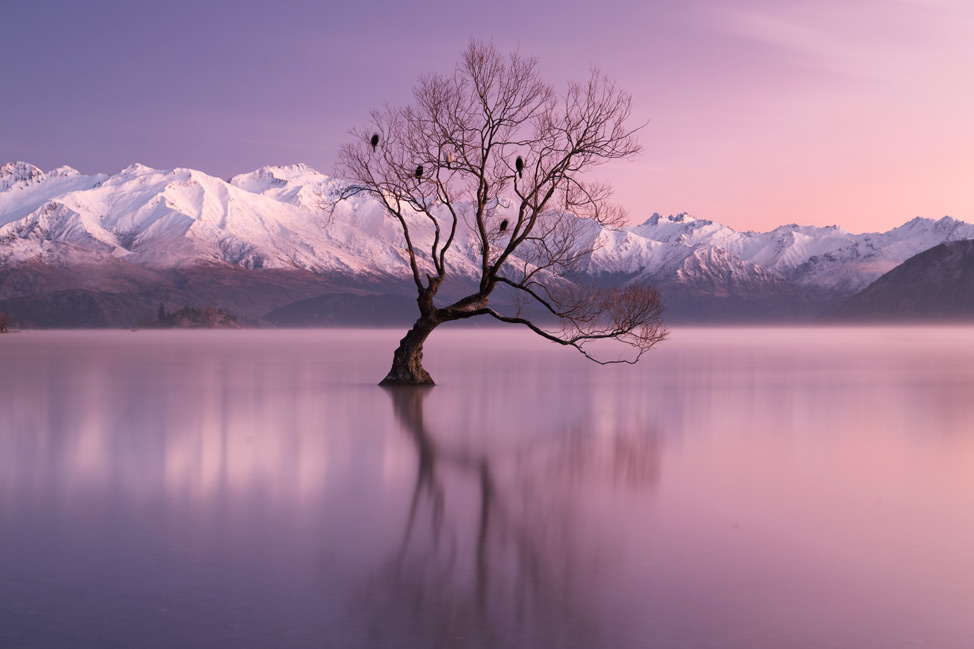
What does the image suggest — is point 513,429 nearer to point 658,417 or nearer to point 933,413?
point 658,417

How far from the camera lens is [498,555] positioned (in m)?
10.1

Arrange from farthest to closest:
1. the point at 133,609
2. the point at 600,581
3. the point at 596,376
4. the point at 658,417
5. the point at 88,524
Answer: the point at 596,376 < the point at 658,417 < the point at 88,524 < the point at 600,581 < the point at 133,609

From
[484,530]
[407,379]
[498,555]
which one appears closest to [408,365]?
[407,379]

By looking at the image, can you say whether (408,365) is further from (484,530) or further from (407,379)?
(484,530)

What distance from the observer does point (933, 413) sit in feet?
88.9

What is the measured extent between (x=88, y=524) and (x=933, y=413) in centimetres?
2327

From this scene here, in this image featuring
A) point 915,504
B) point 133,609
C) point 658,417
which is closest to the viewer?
point 133,609

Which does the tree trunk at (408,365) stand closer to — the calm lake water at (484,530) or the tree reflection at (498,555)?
the calm lake water at (484,530)

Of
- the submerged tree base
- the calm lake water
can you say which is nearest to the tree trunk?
the submerged tree base

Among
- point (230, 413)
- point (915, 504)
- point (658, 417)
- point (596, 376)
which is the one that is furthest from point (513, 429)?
point (596, 376)

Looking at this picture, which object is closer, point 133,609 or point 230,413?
point 133,609

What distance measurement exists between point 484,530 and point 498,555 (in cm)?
126

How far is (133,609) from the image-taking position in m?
8.20

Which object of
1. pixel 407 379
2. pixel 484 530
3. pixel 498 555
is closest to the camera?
pixel 498 555
